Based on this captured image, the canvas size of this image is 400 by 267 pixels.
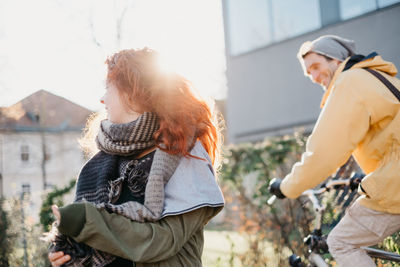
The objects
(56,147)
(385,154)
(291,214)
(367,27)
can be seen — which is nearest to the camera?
(385,154)

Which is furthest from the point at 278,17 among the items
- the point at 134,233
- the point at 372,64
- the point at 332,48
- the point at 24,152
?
the point at 24,152

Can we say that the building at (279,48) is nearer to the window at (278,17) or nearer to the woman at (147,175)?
the window at (278,17)

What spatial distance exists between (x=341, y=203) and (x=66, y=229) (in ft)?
8.54

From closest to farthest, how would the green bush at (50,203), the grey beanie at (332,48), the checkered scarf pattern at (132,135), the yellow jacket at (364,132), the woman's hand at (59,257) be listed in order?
the woman's hand at (59,257)
the checkered scarf pattern at (132,135)
the yellow jacket at (364,132)
the grey beanie at (332,48)
the green bush at (50,203)

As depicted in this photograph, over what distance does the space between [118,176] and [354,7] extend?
8.21 meters

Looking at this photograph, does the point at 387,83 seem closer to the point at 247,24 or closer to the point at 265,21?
the point at 265,21

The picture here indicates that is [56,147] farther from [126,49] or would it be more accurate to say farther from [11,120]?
[126,49]

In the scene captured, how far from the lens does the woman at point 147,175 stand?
1647mm

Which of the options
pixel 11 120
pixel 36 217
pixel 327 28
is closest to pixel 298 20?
pixel 327 28

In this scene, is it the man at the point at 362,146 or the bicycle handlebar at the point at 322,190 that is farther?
the bicycle handlebar at the point at 322,190

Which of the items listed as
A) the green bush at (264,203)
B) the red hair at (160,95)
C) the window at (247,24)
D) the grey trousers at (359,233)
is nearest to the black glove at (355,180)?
the grey trousers at (359,233)

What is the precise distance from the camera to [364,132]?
2170mm

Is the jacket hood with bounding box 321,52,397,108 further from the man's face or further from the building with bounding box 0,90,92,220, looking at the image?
the building with bounding box 0,90,92,220

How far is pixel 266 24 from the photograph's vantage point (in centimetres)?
1059
